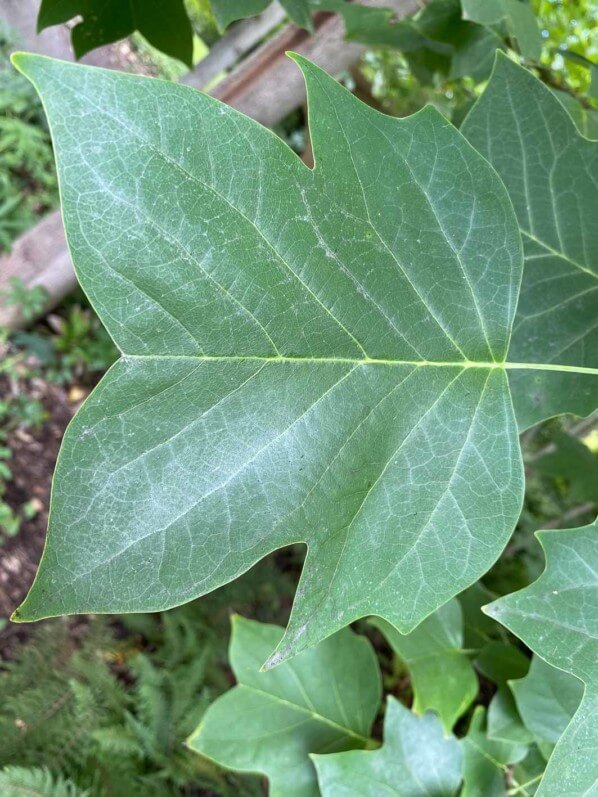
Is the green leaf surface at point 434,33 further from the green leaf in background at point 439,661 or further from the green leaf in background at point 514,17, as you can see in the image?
the green leaf in background at point 439,661

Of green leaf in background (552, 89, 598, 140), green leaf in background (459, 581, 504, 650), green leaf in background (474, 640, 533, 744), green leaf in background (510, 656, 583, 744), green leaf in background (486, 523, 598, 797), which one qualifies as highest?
green leaf in background (552, 89, 598, 140)

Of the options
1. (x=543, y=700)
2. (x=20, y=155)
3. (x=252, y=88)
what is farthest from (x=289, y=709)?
(x=20, y=155)

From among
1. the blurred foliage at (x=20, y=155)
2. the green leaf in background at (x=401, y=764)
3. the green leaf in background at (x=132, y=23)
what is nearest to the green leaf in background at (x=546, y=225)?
the green leaf in background at (x=132, y=23)

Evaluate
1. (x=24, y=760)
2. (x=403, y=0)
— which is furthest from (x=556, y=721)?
(x=403, y=0)

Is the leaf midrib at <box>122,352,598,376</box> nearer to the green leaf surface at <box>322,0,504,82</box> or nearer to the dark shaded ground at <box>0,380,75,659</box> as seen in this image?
the green leaf surface at <box>322,0,504,82</box>

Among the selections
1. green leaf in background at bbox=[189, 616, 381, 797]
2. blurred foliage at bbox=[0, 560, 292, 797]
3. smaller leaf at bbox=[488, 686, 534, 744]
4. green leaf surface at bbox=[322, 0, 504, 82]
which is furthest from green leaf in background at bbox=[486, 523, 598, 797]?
blurred foliage at bbox=[0, 560, 292, 797]
